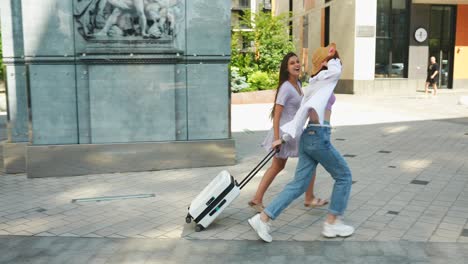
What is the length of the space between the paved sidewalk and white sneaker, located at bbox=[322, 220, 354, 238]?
0.24ft

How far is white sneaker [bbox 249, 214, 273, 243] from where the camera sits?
4.61 m

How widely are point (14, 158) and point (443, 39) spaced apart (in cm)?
2391

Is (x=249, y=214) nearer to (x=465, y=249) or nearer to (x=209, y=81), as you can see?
(x=465, y=249)

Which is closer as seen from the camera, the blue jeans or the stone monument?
the blue jeans

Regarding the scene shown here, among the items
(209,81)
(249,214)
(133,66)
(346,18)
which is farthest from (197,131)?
(346,18)

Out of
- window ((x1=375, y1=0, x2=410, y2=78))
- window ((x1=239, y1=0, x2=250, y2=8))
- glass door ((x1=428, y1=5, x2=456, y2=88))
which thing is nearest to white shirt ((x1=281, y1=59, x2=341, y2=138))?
window ((x1=375, y1=0, x2=410, y2=78))

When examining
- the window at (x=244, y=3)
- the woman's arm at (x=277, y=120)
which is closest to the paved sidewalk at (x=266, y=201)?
the woman's arm at (x=277, y=120)

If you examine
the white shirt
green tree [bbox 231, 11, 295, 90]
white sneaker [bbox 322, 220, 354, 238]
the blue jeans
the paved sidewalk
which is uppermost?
green tree [bbox 231, 11, 295, 90]

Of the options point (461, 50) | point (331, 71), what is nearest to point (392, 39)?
point (461, 50)

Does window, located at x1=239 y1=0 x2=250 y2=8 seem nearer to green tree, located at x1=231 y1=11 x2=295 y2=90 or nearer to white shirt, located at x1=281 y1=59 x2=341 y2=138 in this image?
green tree, located at x1=231 y1=11 x2=295 y2=90

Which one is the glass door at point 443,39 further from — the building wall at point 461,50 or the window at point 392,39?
the window at point 392,39

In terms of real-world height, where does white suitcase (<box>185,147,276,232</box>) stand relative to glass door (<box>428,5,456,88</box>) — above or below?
below

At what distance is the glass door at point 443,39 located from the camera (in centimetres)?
2584

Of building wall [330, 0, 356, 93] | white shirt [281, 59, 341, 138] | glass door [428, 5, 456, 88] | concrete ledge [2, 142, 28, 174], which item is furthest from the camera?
glass door [428, 5, 456, 88]
